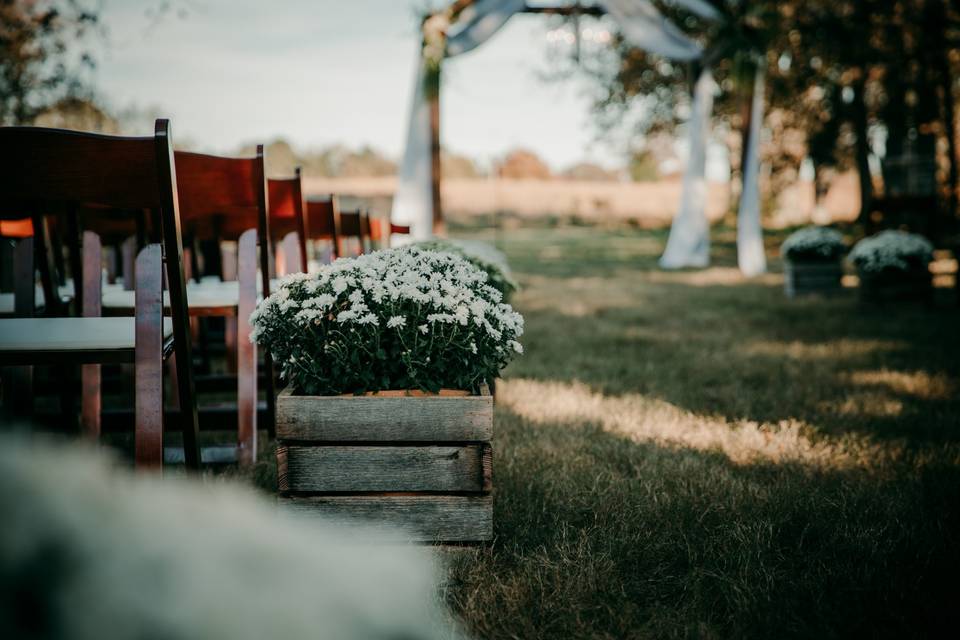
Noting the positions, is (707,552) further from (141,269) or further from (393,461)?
(141,269)

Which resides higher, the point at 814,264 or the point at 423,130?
the point at 423,130

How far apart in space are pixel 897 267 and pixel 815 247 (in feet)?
3.71

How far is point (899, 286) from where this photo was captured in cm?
638

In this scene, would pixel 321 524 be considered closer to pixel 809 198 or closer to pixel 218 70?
pixel 218 70

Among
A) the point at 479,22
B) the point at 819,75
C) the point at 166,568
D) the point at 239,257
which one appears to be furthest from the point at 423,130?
the point at 819,75

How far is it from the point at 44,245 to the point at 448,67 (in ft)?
21.6

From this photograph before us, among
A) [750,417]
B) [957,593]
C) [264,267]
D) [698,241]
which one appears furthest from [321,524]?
[698,241]

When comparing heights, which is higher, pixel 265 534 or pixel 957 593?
pixel 265 534

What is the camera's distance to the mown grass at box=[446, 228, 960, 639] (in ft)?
4.93

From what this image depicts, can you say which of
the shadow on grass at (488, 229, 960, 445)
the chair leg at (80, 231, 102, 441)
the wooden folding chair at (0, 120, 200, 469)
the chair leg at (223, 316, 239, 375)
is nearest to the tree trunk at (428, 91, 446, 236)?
the shadow on grass at (488, 229, 960, 445)

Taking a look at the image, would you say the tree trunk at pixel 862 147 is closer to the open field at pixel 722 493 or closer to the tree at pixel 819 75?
the tree at pixel 819 75

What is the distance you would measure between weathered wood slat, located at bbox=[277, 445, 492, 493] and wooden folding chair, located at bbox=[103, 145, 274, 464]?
70 centimetres

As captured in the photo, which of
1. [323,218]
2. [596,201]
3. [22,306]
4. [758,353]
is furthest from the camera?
[596,201]

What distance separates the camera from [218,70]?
55.1ft
